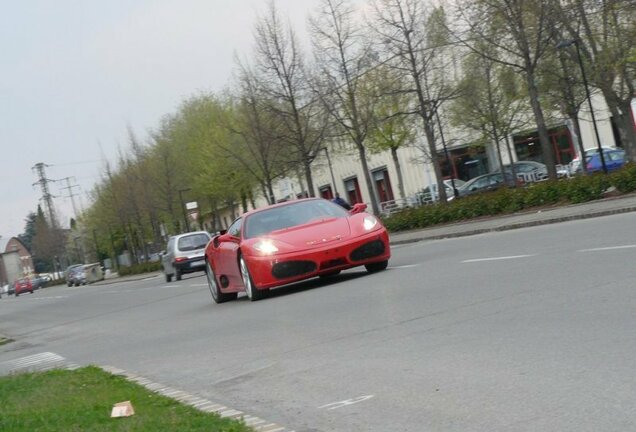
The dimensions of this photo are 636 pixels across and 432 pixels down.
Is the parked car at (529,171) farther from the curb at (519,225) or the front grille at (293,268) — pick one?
the front grille at (293,268)

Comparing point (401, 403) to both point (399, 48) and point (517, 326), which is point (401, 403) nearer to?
point (517, 326)

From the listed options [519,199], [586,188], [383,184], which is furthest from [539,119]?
[383,184]

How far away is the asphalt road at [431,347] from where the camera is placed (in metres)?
6.00

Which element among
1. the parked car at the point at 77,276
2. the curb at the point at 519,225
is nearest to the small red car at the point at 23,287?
the parked car at the point at 77,276

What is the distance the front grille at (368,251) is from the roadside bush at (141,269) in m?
56.5

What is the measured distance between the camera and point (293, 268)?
15242mm

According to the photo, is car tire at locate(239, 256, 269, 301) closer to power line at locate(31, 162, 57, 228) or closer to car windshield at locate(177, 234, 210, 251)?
car windshield at locate(177, 234, 210, 251)

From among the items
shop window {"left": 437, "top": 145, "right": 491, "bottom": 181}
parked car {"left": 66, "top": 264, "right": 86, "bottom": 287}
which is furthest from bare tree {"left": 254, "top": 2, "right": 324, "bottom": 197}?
parked car {"left": 66, "top": 264, "right": 86, "bottom": 287}

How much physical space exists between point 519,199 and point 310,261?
1692 cm

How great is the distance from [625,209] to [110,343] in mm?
11377

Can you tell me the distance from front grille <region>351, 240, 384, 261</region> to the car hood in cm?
32

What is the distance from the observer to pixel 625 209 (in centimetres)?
2123

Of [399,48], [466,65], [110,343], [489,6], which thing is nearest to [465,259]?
[110,343]

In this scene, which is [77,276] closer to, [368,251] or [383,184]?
[383,184]
